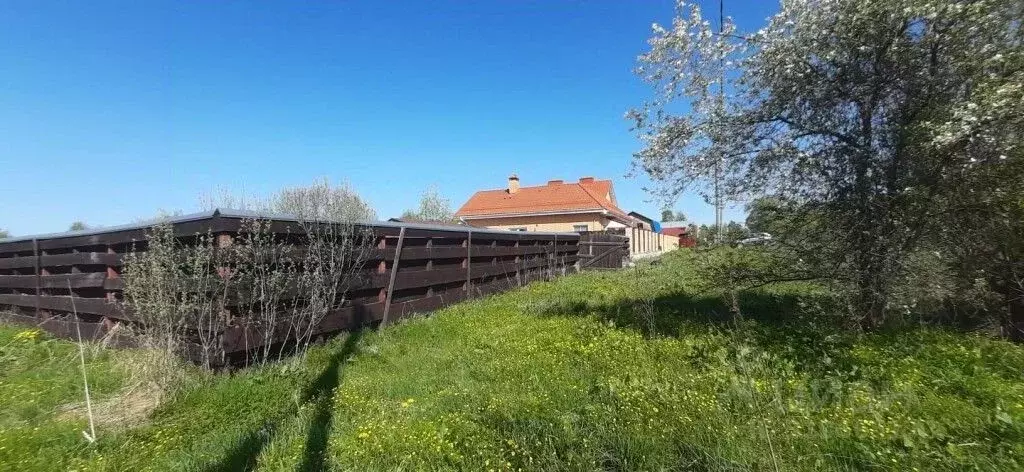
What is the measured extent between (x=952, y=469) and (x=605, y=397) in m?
1.90

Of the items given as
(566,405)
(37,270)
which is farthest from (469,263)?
(37,270)

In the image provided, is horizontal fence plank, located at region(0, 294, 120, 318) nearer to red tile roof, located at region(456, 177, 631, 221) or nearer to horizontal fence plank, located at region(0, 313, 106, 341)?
horizontal fence plank, located at region(0, 313, 106, 341)

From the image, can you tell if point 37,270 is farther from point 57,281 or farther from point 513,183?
point 513,183

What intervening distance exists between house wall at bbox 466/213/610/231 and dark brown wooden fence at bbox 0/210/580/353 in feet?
65.5

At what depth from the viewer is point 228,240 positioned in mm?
4297

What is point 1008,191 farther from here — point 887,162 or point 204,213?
point 204,213

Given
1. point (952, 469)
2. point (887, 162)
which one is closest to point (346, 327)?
point (952, 469)

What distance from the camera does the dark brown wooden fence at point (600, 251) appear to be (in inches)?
669

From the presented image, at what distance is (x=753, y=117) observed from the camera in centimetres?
544

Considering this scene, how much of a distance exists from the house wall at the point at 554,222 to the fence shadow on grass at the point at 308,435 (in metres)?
25.6

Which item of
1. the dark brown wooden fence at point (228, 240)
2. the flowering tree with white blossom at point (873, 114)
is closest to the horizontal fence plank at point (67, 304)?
the dark brown wooden fence at point (228, 240)

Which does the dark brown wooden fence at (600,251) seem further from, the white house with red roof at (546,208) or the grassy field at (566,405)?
the grassy field at (566,405)

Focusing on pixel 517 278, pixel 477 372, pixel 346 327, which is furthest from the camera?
pixel 517 278

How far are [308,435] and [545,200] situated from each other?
2852 cm
